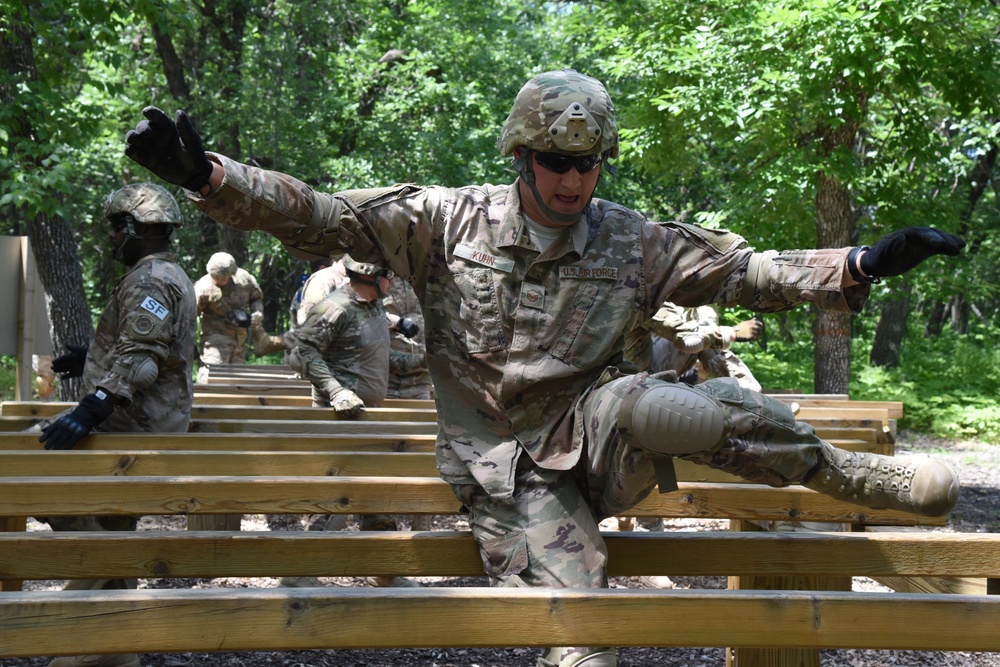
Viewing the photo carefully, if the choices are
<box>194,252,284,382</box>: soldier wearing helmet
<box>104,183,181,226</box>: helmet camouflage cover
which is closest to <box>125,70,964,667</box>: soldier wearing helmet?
<box>104,183,181,226</box>: helmet camouflage cover

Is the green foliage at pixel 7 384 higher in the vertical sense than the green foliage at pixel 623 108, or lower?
lower

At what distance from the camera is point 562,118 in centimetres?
343

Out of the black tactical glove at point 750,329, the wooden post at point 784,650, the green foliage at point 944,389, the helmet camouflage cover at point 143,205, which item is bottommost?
the green foliage at point 944,389

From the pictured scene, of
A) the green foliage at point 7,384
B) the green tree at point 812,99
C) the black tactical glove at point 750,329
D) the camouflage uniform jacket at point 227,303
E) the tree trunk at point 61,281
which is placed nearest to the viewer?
the black tactical glove at point 750,329

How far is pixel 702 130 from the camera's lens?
35.7 feet

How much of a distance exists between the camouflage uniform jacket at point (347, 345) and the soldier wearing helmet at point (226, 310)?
6.30m

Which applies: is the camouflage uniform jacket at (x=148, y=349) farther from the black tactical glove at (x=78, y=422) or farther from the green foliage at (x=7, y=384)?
the green foliage at (x=7, y=384)

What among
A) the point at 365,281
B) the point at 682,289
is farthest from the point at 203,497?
the point at 365,281

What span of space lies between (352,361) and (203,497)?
139 inches

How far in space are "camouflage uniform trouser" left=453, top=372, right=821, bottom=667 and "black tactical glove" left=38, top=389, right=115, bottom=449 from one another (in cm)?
224

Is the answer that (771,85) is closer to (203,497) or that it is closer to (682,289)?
(682,289)

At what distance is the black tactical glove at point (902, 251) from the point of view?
319cm

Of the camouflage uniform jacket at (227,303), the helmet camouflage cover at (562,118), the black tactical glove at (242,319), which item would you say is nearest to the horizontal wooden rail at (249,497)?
the helmet camouflage cover at (562,118)

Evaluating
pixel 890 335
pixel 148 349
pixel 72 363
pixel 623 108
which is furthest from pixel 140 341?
pixel 890 335
